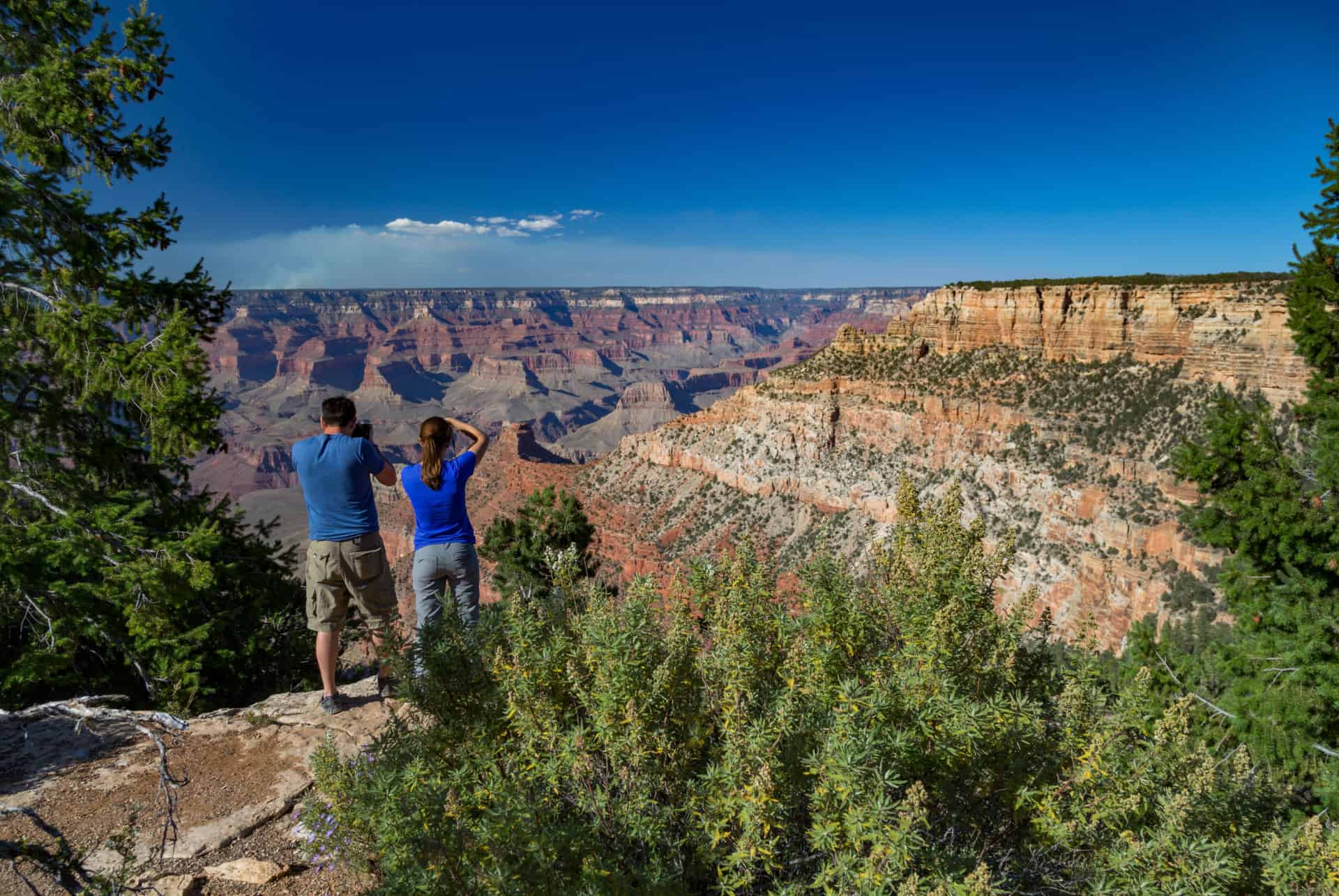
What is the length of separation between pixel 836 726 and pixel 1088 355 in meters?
46.4

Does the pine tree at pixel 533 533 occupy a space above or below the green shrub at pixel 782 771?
below

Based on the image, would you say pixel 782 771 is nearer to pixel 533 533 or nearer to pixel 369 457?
pixel 369 457

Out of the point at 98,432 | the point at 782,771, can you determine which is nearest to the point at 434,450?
the point at 782,771

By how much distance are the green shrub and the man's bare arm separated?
6.77ft

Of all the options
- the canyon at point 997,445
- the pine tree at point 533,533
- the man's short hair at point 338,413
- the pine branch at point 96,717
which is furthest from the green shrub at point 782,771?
the canyon at point 997,445

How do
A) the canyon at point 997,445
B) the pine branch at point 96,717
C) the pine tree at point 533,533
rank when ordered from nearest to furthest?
the pine branch at point 96,717 < the pine tree at point 533,533 < the canyon at point 997,445

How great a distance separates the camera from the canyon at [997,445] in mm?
28047

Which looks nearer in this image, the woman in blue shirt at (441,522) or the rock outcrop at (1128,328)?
the woman in blue shirt at (441,522)

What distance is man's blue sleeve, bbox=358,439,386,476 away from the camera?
5363 mm

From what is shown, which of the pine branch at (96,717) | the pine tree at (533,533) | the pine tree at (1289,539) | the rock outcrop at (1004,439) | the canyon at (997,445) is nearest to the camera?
the pine branch at (96,717)

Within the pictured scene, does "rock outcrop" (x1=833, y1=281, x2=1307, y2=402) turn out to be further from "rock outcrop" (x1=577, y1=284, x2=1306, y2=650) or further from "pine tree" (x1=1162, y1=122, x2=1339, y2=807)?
"pine tree" (x1=1162, y1=122, x2=1339, y2=807)

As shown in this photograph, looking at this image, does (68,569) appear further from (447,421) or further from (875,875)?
(875,875)

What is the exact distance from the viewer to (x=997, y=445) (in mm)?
36781

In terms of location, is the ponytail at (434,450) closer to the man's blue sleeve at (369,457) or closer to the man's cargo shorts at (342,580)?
the man's blue sleeve at (369,457)
